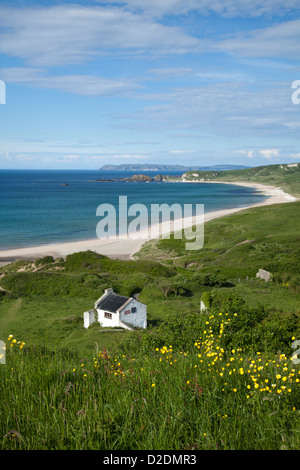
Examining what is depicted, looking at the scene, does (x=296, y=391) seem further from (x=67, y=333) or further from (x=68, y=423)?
(x=67, y=333)

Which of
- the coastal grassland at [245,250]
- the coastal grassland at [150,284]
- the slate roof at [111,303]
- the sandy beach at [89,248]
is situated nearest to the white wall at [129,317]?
the slate roof at [111,303]

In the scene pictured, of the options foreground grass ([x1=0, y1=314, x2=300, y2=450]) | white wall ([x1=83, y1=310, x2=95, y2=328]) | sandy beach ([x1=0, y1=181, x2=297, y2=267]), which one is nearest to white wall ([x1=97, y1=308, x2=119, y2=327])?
white wall ([x1=83, y1=310, x2=95, y2=328])

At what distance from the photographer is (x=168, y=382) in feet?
16.7

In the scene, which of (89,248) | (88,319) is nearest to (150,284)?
(88,319)

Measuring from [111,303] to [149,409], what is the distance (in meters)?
31.7

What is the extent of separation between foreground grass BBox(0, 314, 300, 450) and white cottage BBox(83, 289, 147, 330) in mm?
28612

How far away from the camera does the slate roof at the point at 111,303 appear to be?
34719mm

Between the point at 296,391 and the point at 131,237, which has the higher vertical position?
the point at 296,391

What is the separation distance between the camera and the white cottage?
33.7 meters

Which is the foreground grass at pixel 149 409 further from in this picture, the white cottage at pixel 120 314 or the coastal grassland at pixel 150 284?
the white cottage at pixel 120 314
